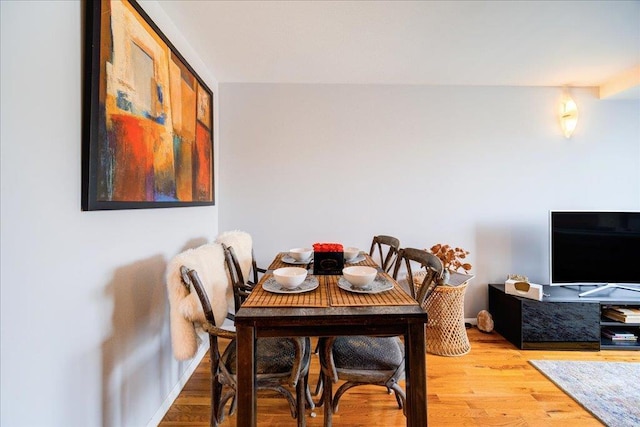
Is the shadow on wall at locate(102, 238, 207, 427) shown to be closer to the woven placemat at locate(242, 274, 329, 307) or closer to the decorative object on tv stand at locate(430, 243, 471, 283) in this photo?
the woven placemat at locate(242, 274, 329, 307)

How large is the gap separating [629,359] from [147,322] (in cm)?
344

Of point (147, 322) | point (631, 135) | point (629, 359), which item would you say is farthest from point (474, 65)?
point (147, 322)

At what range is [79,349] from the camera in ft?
3.32

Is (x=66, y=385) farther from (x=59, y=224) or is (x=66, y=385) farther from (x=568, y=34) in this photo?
(x=568, y=34)

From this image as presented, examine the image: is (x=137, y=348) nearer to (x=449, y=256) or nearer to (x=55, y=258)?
(x=55, y=258)

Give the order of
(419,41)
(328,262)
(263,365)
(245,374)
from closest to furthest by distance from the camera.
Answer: (245,374) < (263,365) < (328,262) < (419,41)

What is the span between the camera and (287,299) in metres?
1.21

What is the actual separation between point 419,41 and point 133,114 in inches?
73.8

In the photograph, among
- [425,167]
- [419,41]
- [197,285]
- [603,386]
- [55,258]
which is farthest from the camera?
[425,167]

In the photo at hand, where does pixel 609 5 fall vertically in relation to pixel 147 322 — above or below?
above

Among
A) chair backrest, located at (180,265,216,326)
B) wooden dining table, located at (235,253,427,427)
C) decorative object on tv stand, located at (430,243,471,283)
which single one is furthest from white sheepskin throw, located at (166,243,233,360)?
decorative object on tv stand, located at (430,243,471,283)

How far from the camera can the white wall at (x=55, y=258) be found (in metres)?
0.79

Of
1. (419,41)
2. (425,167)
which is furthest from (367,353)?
(419,41)

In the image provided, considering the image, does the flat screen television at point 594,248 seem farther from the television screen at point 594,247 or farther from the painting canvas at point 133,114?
the painting canvas at point 133,114
